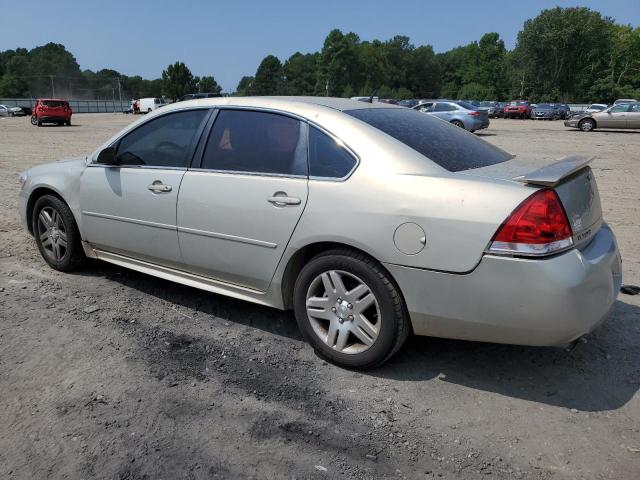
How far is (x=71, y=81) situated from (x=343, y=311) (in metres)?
98.8

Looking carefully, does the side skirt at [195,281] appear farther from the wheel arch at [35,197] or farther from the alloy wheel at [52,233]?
the wheel arch at [35,197]

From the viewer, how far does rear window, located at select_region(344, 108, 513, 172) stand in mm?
3336

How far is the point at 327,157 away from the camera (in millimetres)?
3393

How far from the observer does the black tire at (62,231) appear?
15.8 ft

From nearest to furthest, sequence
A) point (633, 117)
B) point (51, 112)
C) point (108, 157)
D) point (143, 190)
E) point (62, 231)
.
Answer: point (143, 190) < point (108, 157) < point (62, 231) < point (633, 117) < point (51, 112)

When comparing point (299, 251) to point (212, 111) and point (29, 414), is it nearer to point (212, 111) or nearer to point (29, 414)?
point (212, 111)

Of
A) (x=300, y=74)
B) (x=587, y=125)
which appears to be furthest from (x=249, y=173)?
(x=300, y=74)

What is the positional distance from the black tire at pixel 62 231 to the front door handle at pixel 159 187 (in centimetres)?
114

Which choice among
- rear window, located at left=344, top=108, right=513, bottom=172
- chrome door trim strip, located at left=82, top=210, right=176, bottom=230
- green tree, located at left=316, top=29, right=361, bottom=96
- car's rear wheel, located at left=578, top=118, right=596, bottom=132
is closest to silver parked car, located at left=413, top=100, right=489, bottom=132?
car's rear wheel, located at left=578, top=118, right=596, bottom=132

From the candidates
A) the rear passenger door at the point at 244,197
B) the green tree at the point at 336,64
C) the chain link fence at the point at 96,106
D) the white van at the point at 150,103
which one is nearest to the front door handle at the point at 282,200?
the rear passenger door at the point at 244,197

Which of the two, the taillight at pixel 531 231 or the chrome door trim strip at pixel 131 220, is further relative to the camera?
the chrome door trim strip at pixel 131 220

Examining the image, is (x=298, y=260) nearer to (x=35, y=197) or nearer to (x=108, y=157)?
(x=108, y=157)

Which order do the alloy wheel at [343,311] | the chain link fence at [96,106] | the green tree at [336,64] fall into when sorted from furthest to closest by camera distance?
1. the green tree at [336,64]
2. the chain link fence at [96,106]
3. the alloy wheel at [343,311]

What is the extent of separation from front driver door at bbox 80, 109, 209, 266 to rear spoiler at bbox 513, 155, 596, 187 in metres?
2.28
